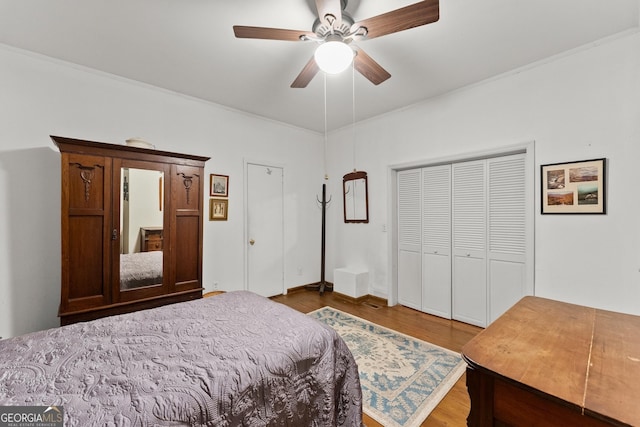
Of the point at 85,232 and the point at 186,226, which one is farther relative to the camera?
the point at 186,226

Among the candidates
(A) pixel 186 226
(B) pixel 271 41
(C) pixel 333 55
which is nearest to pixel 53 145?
(A) pixel 186 226

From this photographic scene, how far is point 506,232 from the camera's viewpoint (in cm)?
286

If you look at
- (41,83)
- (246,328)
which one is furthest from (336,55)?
(41,83)

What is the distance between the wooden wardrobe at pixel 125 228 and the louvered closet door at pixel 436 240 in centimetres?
278

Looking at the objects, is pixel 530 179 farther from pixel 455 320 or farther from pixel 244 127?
pixel 244 127

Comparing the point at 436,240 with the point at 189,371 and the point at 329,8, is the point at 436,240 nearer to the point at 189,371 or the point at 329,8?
the point at 329,8

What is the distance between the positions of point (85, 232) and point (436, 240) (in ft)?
12.1

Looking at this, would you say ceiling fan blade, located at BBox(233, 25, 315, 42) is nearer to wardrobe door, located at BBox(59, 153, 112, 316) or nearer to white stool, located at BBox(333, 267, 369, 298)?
wardrobe door, located at BBox(59, 153, 112, 316)

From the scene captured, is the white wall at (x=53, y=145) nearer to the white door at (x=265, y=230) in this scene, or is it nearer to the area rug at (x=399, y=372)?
the white door at (x=265, y=230)

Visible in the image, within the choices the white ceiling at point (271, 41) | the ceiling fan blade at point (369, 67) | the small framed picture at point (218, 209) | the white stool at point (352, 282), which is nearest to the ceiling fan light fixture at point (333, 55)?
the ceiling fan blade at point (369, 67)

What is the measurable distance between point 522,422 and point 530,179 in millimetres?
2506

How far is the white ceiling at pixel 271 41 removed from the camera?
73.0 inches

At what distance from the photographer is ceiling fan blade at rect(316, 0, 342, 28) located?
58.5 inches

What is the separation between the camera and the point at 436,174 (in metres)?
3.43
